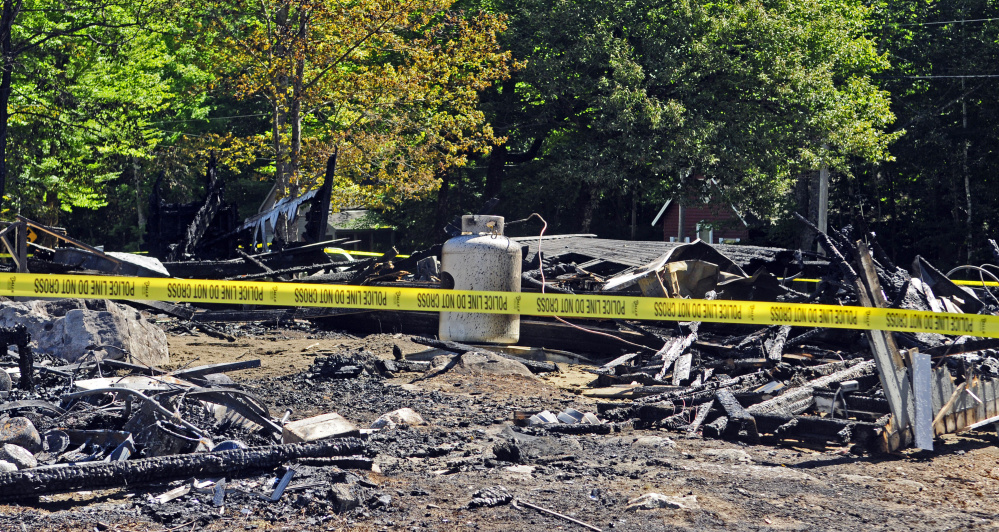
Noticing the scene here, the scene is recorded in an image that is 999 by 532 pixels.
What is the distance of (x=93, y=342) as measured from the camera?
9.30 meters

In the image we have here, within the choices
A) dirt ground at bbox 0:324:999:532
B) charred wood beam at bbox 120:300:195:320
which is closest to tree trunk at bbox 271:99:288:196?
charred wood beam at bbox 120:300:195:320

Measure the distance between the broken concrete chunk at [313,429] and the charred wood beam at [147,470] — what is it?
422 mm

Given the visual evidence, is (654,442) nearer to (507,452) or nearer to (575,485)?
(507,452)

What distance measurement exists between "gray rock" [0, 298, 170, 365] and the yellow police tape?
242 centimetres

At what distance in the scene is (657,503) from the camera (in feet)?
17.3

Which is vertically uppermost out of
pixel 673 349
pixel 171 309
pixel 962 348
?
pixel 962 348

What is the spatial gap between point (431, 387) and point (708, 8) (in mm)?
23443

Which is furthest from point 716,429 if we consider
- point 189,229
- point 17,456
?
point 189,229

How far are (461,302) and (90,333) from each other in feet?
15.1

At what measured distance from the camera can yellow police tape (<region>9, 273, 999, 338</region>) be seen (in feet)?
22.2

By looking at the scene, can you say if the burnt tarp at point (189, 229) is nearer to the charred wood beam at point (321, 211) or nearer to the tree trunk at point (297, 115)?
the charred wood beam at point (321, 211)

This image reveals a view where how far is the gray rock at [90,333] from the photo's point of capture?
938cm

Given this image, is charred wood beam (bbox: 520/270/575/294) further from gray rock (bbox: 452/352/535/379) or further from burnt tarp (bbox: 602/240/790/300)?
gray rock (bbox: 452/352/535/379)

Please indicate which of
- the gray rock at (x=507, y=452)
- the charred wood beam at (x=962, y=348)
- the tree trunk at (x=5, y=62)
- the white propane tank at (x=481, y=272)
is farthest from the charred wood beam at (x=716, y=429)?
the tree trunk at (x=5, y=62)
